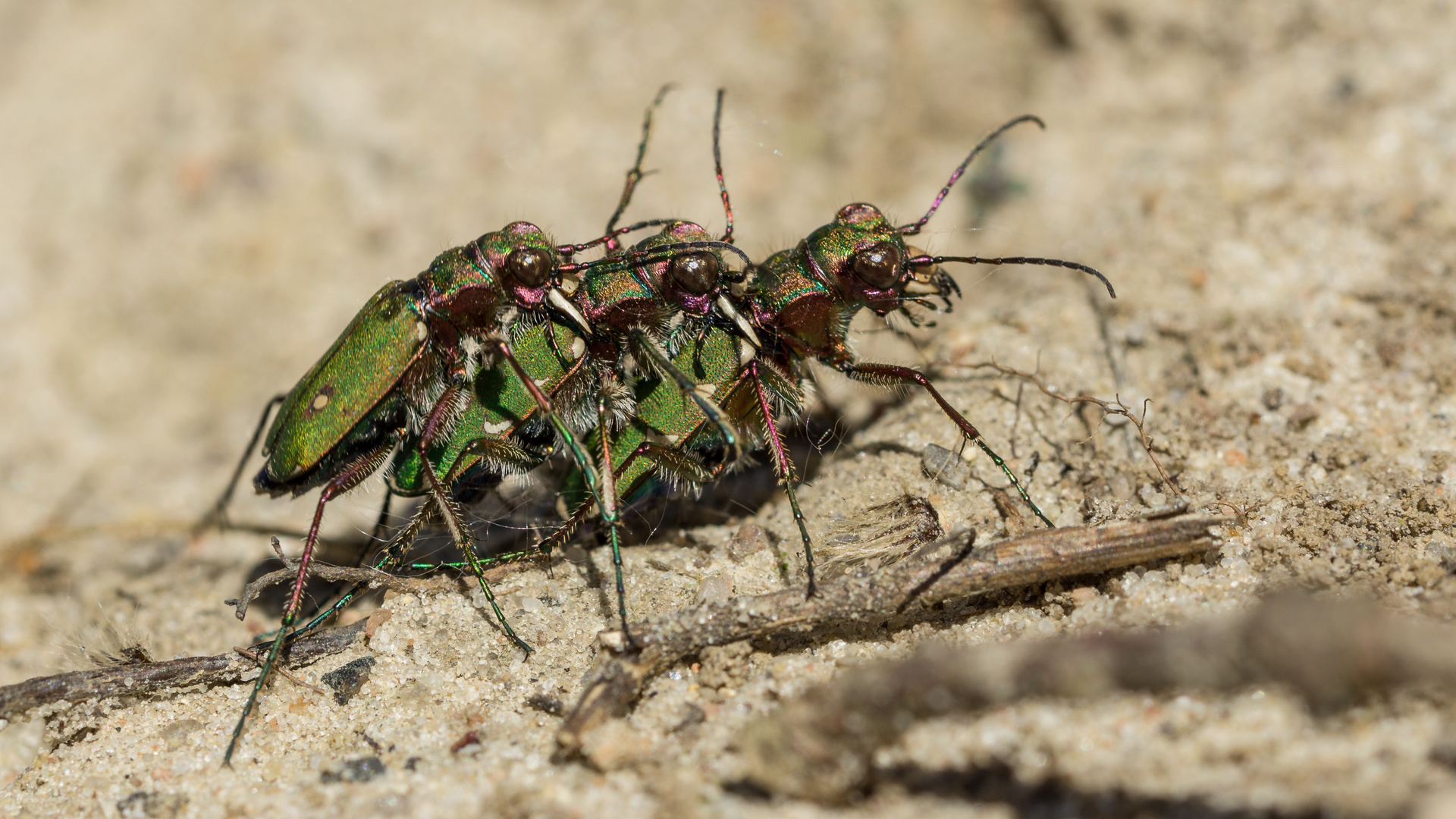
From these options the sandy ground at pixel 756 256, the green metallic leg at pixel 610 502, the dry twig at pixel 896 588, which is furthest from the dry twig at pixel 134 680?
the dry twig at pixel 896 588

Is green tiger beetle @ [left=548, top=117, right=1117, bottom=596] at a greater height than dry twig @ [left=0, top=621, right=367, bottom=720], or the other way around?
green tiger beetle @ [left=548, top=117, right=1117, bottom=596]

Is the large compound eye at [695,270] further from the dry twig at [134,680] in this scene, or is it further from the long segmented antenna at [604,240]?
the dry twig at [134,680]

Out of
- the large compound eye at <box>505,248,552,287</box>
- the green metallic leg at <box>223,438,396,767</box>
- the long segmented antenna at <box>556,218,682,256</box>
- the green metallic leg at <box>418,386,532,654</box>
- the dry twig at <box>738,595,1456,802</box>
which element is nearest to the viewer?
the dry twig at <box>738,595,1456,802</box>

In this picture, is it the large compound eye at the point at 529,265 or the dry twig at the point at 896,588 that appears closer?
the dry twig at the point at 896,588

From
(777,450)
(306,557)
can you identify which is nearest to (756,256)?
(777,450)

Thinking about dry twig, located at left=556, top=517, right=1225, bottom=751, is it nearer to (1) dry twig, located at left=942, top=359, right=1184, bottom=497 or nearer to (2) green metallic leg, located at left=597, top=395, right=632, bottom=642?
(2) green metallic leg, located at left=597, top=395, right=632, bottom=642

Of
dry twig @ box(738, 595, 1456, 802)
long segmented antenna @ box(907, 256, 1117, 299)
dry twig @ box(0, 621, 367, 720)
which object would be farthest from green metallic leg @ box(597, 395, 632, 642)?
long segmented antenna @ box(907, 256, 1117, 299)

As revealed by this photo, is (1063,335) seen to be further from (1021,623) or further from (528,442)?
(528,442)
